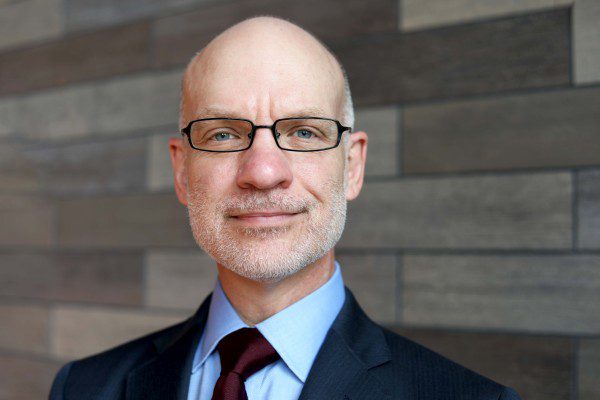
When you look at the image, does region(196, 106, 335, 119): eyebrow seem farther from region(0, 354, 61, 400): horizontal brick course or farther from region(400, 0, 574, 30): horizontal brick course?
region(0, 354, 61, 400): horizontal brick course

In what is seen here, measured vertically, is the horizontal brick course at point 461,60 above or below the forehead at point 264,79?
above

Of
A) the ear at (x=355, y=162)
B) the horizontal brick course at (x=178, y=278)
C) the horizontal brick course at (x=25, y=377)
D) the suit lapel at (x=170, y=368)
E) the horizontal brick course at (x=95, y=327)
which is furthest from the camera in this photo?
the horizontal brick course at (x=25, y=377)

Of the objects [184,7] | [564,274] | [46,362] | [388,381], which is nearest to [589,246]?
[564,274]

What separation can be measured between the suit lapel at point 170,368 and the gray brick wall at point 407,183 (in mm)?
609

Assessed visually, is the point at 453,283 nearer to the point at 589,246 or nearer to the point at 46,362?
the point at 589,246

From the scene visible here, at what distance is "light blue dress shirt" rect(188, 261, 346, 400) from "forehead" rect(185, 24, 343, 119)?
1.02 ft

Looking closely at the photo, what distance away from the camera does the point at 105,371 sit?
1.25 metres

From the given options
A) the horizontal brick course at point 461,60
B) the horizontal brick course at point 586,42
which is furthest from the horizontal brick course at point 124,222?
the horizontal brick course at point 586,42

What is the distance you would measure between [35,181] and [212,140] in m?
1.55

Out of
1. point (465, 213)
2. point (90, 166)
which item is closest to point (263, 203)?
point (465, 213)

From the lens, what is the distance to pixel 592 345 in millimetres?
1416

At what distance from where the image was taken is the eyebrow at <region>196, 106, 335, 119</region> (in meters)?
1.07

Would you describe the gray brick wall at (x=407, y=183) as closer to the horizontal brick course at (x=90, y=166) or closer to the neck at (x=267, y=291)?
the horizontal brick course at (x=90, y=166)

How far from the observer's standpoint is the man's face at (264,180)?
41.0 inches
